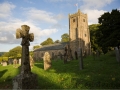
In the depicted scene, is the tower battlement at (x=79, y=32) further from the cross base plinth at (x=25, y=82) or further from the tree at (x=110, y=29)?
the cross base plinth at (x=25, y=82)

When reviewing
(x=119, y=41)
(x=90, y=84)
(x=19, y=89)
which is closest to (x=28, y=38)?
(x=19, y=89)

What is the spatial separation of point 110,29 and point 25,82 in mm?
13438

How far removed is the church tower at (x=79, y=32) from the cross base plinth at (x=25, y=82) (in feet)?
152

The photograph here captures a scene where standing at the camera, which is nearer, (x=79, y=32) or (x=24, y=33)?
(x=24, y=33)

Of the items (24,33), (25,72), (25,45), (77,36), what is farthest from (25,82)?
(77,36)

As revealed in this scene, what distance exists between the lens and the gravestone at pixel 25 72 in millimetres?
6297

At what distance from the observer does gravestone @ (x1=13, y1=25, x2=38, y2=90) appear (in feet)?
20.7

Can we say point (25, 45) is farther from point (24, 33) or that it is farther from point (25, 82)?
point (25, 82)

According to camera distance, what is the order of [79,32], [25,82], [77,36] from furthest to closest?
[77,36] < [79,32] < [25,82]

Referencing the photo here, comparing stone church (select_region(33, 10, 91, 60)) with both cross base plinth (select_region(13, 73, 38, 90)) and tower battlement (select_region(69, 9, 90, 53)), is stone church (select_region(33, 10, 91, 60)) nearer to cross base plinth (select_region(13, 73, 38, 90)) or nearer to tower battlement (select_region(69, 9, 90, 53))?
tower battlement (select_region(69, 9, 90, 53))

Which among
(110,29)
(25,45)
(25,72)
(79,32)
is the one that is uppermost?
(79,32)

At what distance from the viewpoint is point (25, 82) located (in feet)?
20.7

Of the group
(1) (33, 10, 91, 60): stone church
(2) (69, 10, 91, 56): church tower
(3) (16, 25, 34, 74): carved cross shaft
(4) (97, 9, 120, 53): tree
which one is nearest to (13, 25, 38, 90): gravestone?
(3) (16, 25, 34, 74): carved cross shaft

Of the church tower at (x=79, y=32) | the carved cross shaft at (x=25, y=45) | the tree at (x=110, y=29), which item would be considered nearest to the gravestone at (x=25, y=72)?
the carved cross shaft at (x=25, y=45)
